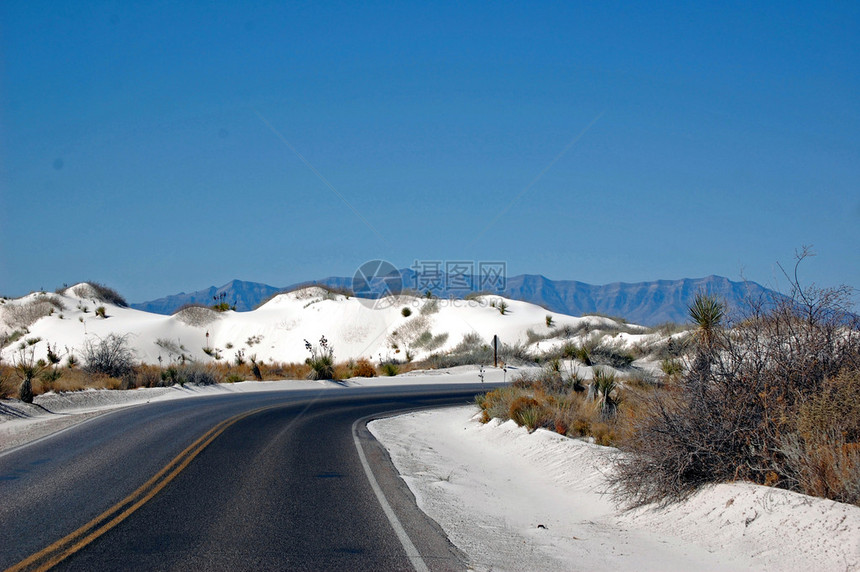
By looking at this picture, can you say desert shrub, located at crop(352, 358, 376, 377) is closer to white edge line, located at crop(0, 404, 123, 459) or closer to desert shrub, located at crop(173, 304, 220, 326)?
white edge line, located at crop(0, 404, 123, 459)

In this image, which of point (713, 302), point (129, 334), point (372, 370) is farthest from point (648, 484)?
point (129, 334)

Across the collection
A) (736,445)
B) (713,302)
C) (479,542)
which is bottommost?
(479,542)

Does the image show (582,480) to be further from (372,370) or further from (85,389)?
(372,370)

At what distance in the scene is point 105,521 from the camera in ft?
24.8

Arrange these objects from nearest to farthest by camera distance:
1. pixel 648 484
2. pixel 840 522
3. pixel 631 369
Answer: pixel 840 522 → pixel 648 484 → pixel 631 369

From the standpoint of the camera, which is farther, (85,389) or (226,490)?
(85,389)

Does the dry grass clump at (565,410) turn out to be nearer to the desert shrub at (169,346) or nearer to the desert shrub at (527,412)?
the desert shrub at (527,412)

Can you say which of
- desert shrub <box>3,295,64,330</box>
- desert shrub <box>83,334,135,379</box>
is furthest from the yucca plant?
desert shrub <box>3,295,64,330</box>

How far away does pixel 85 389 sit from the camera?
2634cm

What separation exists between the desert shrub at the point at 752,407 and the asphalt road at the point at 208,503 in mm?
2714

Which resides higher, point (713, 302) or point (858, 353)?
point (713, 302)

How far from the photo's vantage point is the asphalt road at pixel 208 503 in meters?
6.46

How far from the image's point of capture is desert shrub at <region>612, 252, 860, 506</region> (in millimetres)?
7402

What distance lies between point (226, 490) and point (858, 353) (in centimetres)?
781
